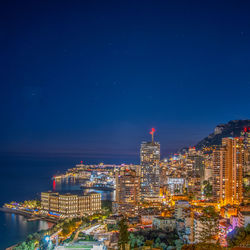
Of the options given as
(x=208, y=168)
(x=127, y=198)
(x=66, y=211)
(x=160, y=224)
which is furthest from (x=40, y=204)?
(x=208, y=168)

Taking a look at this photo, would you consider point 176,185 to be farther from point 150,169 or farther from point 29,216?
point 29,216

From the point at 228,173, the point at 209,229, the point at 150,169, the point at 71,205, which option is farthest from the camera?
the point at 150,169

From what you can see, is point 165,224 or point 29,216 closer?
point 165,224

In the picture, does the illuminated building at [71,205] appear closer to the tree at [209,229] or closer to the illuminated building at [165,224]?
the illuminated building at [165,224]

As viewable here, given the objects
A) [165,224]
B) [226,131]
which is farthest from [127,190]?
[226,131]

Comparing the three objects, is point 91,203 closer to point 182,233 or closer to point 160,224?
point 160,224

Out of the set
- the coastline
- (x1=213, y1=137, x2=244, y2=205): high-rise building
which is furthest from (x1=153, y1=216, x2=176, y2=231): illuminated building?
the coastline
